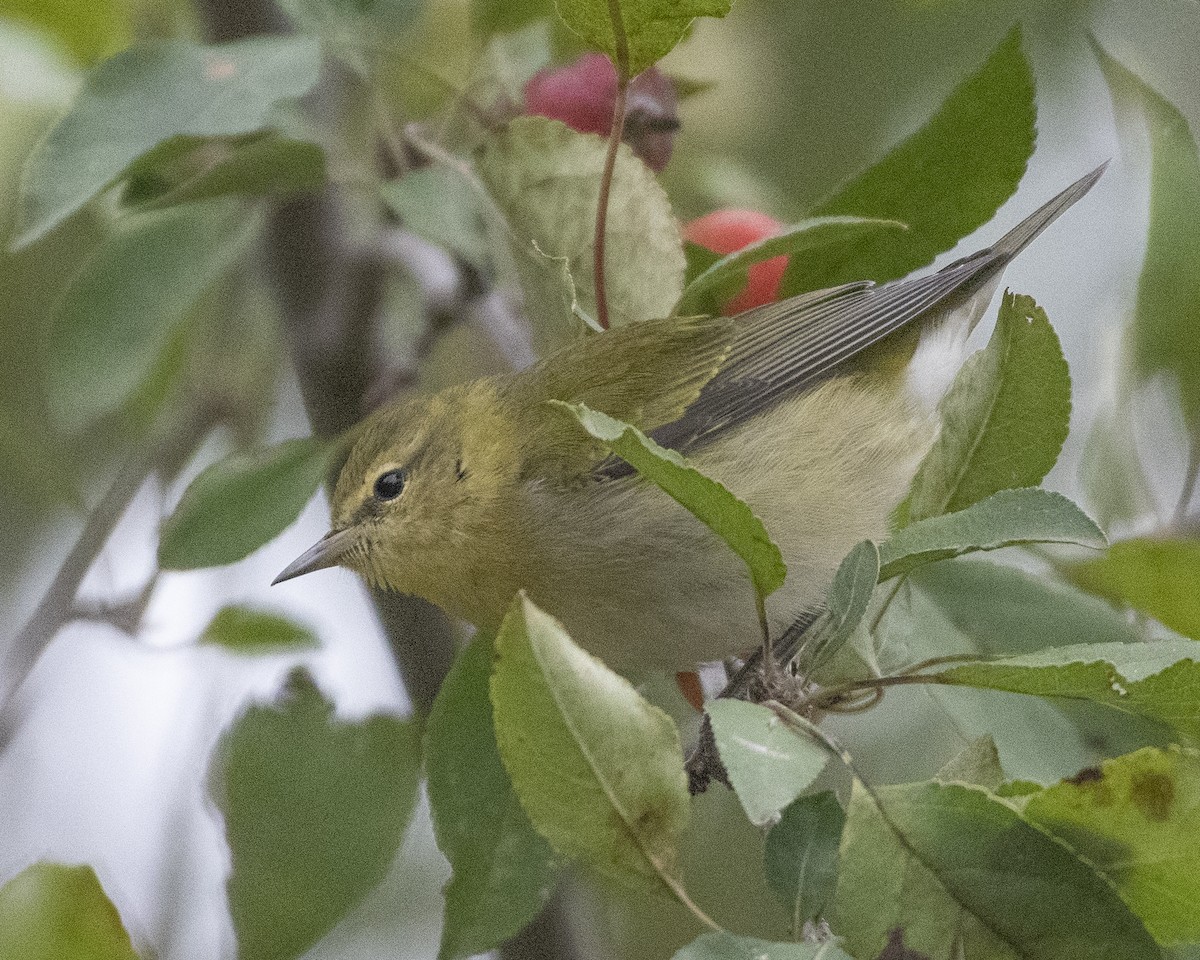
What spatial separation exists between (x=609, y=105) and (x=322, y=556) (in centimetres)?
104

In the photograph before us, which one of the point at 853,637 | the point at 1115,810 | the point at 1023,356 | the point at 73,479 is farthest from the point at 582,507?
the point at 73,479

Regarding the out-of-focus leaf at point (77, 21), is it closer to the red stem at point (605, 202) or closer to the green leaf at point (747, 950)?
the red stem at point (605, 202)

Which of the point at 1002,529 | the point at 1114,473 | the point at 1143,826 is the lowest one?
the point at 1114,473

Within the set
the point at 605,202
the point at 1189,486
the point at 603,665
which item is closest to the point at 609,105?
the point at 605,202

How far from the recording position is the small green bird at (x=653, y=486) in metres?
2.38

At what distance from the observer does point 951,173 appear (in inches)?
83.0

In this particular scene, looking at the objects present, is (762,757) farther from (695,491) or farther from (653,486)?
(653,486)

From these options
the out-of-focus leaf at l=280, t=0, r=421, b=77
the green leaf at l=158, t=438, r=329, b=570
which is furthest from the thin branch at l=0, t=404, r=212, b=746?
the out-of-focus leaf at l=280, t=0, r=421, b=77

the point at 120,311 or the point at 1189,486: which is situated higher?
the point at 120,311

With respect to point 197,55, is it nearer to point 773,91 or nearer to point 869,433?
point 869,433

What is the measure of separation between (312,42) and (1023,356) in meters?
1.41

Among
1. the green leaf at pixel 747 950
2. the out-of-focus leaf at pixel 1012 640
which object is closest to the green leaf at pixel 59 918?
the green leaf at pixel 747 950

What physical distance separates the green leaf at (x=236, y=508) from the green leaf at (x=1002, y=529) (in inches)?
44.5

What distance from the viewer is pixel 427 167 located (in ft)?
9.35
